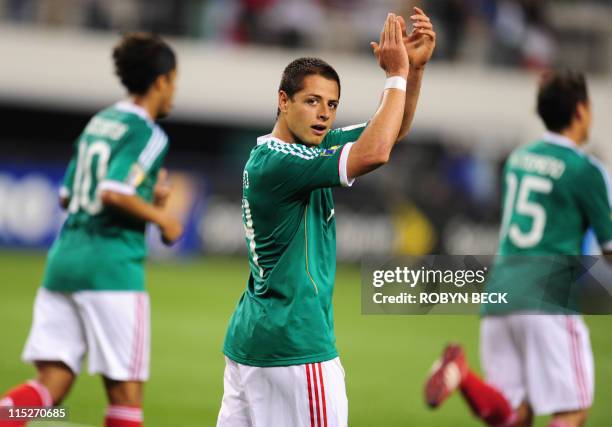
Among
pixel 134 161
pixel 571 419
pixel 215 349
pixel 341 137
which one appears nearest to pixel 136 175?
pixel 134 161

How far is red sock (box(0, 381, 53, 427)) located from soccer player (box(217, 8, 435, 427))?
1.42 m

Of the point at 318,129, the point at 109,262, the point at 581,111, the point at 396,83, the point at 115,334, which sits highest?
the point at 581,111

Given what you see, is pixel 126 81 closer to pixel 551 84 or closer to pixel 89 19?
pixel 551 84

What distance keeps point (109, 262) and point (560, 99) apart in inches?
100.0

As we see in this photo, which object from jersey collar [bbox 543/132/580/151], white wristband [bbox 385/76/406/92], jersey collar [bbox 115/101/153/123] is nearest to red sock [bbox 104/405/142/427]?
jersey collar [bbox 115/101/153/123]

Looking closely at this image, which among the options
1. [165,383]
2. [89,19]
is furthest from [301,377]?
[89,19]

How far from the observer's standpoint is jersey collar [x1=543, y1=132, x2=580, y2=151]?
556cm

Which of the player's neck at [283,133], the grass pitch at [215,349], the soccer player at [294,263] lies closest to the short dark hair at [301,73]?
the soccer player at [294,263]

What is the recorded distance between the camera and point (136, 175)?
210 inches

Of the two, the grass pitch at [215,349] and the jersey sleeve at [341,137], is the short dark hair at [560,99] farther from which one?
the grass pitch at [215,349]

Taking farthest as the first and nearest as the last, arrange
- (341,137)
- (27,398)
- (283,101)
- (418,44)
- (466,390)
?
(466,390) → (27,398) → (341,137) → (418,44) → (283,101)

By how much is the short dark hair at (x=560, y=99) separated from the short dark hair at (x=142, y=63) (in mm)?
2018

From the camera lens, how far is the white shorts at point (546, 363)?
5359 millimetres

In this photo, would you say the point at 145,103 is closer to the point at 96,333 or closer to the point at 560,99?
the point at 96,333
